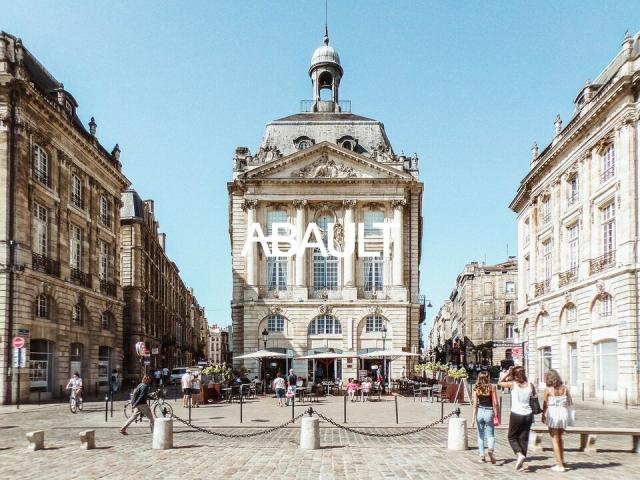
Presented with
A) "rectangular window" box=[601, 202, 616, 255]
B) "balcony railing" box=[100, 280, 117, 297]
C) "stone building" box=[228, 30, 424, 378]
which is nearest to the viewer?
"rectangular window" box=[601, 202, 616, 255]

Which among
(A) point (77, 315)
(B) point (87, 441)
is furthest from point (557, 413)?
(A) point (77, 315)

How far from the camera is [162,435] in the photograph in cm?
1523

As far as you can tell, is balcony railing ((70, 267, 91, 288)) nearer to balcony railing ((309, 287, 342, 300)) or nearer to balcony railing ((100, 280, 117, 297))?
balcony railing ((100, 280, 117, 297))

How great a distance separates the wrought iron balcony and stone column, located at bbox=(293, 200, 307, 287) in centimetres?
1196

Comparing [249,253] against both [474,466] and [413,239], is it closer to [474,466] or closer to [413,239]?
[413,239]

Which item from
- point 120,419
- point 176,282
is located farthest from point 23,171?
point 176,282

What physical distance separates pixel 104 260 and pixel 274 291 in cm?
1171

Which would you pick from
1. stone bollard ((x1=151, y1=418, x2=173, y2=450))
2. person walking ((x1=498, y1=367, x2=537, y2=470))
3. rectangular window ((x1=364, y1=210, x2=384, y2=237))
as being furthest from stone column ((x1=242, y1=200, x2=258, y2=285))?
person walking ((x1=498, y1=367, x2=537, y2=470))

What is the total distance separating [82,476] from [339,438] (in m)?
6.79

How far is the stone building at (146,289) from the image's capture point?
56.8m

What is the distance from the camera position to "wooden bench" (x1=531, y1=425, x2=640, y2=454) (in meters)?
14.3

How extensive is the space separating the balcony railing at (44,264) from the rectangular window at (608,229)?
25.7 m

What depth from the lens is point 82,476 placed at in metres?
12.1

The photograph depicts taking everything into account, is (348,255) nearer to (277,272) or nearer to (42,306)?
(277,272)
